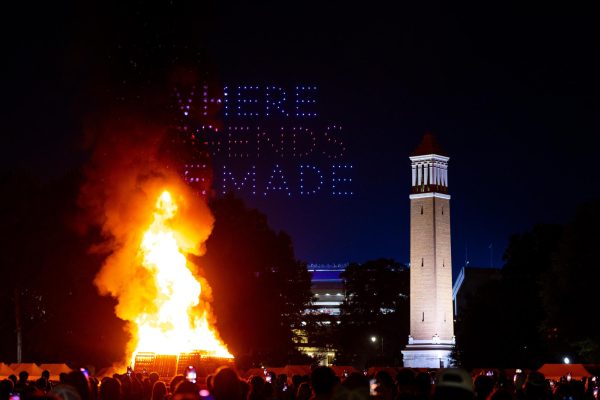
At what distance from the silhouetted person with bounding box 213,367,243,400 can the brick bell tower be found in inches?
4084

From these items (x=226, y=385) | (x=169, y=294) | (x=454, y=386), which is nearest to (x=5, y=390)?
(x=226, y=385)

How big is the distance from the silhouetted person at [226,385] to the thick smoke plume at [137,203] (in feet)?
152

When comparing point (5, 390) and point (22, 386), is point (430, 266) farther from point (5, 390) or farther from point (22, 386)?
point (5, 390)

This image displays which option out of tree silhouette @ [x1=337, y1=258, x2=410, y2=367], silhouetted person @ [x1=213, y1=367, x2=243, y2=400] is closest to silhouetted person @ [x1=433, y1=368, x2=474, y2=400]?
silhouetted person @ [x1=213, y1=367, x2=243, y2=400]

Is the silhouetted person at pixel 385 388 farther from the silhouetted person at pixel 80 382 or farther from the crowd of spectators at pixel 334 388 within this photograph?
the silhouetted person at pixel 80 382

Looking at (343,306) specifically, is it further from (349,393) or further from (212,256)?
(349,393)

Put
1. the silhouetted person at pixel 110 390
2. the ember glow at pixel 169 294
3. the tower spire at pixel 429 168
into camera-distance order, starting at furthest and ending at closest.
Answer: the tower spire at pixel 429 168, the ember glow at pixel 169 294, the silhouetted person at pixel 110 390

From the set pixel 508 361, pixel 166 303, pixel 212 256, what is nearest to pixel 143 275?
pixel 166 303

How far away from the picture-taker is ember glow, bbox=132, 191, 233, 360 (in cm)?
5456

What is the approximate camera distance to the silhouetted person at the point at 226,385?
409 inches

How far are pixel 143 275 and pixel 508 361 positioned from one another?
145 ft

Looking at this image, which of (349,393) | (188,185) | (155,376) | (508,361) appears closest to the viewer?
(349,393)

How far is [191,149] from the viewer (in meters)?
62.1

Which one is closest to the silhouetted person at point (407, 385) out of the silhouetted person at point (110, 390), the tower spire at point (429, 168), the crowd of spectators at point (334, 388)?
the crowd of spectators at point (334, 388)
